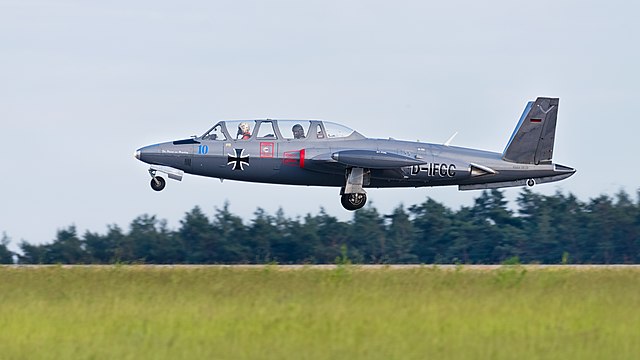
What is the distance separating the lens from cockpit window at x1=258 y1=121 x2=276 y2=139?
31484 mm

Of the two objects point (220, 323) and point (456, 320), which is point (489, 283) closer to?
point (456, 320)

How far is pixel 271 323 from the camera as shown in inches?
664

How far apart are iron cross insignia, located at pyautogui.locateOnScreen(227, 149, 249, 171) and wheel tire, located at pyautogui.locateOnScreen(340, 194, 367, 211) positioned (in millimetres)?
2614

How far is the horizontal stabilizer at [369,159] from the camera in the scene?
101ft

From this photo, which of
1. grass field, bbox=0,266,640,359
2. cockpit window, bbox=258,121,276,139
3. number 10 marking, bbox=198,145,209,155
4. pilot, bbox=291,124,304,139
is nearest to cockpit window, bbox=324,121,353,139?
pilot, bbox=291,124,304,139

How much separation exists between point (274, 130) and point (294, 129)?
505 millimetres

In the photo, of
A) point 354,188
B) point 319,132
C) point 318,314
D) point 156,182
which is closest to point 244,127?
point 319,132

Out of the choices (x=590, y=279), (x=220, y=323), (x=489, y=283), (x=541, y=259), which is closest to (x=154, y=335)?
(x=220, y=323)

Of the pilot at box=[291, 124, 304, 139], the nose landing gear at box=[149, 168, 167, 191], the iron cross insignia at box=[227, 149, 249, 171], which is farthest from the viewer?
the nose landing gear at box=[149, 168, 167, 191]

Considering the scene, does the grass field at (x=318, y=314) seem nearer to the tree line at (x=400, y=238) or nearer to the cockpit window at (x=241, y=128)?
the cockpit window at (x=241, y=128)

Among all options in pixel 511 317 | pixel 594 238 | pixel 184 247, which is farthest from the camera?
pixel 594 238

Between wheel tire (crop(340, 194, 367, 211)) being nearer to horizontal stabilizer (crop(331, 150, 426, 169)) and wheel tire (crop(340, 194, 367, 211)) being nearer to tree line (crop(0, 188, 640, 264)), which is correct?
horizontal stabilizer (crop(331, 150, 426, 169))

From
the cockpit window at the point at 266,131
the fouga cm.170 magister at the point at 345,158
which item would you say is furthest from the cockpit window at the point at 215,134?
the cockpit window at the point at 266,131

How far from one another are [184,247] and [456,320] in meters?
26.1
